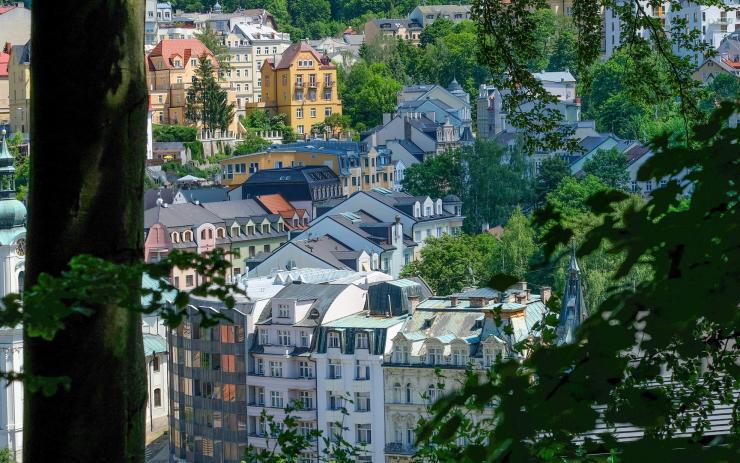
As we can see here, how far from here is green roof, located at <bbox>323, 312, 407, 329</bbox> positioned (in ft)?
101

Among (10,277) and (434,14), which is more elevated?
(434,14)

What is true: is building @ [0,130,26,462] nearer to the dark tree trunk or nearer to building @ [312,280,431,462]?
building @ [312,280,431,462]

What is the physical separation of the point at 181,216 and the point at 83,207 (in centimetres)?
4607

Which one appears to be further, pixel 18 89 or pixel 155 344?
pixel 18 89

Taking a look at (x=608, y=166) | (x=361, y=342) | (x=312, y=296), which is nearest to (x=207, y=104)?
(x=608, y=166)

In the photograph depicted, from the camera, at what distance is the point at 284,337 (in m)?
31.5

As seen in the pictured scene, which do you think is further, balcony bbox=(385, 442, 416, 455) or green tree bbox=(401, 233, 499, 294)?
green tree bbox=(401, 233, 499, 294)

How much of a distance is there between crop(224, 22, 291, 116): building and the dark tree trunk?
7883cm

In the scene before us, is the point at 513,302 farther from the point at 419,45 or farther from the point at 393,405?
the point at 419,45

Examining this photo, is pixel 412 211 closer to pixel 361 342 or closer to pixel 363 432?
pixel 361 342

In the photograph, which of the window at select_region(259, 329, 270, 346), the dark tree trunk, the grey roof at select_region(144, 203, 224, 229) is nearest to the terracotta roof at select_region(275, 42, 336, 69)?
the grey roof at select_region(144, 203, 224, 229)

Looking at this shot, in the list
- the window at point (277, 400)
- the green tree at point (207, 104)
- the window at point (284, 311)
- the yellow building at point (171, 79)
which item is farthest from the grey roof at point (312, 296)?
the yellow building at point (171, 79)

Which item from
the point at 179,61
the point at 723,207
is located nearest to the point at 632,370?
the point at 723,207

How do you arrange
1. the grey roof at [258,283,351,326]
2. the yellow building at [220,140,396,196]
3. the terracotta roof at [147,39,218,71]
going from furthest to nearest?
the terracotta roof at [147,39,218,71], the yellow building at [220,140,396,196], the grey roof at [258,283,351,326]
